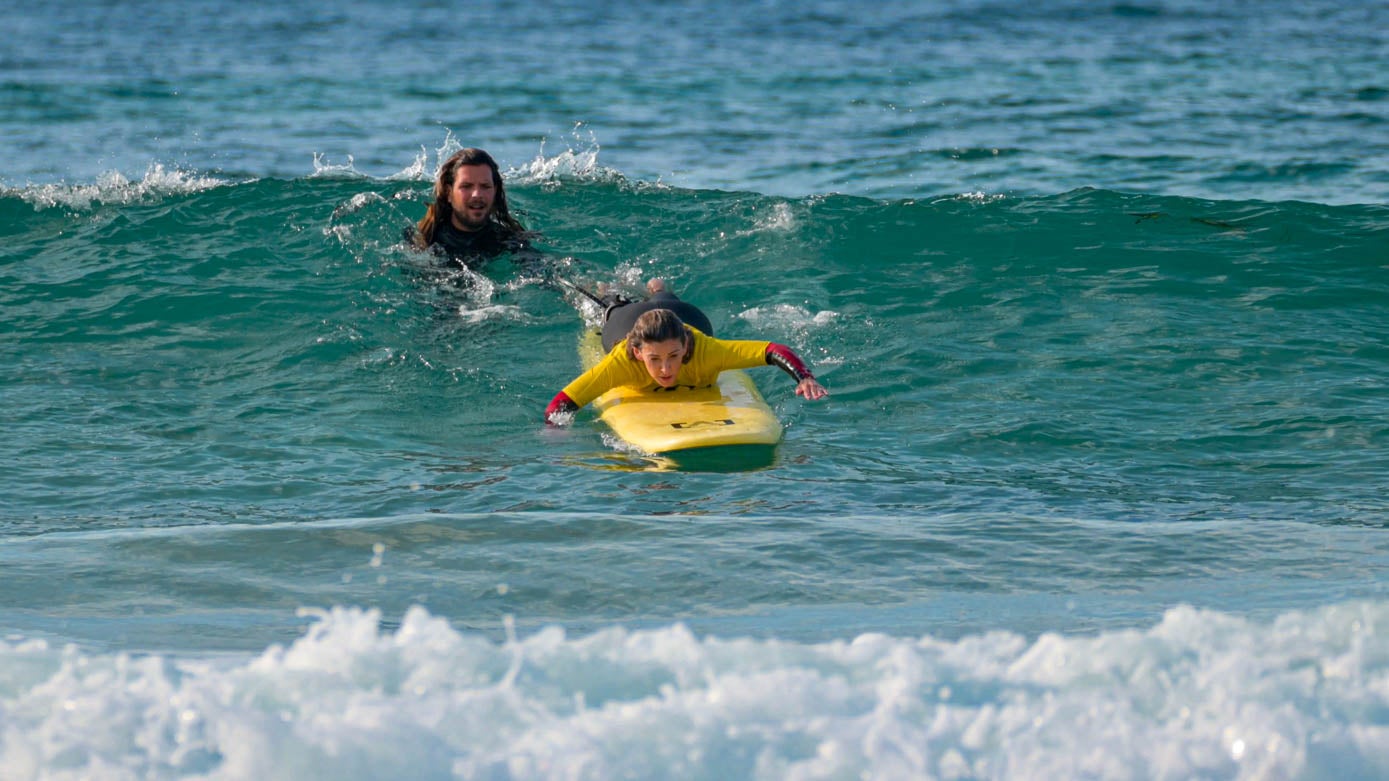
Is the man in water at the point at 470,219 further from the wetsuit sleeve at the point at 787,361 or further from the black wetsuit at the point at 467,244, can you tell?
the wetsuit sleeve at the point at 787,361

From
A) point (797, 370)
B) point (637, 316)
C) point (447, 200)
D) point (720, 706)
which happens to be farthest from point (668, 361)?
point (720, 706)

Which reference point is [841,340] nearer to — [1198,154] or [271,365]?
[271,365]

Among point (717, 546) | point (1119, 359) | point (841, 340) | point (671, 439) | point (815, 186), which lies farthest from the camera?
point (815, 186)

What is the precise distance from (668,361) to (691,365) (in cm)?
35

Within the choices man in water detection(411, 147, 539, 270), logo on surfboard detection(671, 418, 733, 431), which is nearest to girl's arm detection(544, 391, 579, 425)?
logo on surfboard detection(671, 418, 733, 431)

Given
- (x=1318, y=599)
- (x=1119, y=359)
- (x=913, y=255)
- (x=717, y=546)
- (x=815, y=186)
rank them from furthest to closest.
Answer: (x=815, y=186) → (x=913, y=255) → (x=1119, y=359) → (x=717, y=546) → (x=1318, y=599)

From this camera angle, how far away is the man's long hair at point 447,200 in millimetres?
10914

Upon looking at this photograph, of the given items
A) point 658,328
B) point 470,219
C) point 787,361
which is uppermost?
point 470,219

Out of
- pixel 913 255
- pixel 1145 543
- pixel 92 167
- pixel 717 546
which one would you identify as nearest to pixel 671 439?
pixel 717 546

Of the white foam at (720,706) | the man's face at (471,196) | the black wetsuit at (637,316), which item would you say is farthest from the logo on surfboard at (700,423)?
the white foam at (720,706)

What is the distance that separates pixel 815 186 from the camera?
1584cm

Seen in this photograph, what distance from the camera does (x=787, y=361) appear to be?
8.98 metres

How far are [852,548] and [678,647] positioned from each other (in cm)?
208

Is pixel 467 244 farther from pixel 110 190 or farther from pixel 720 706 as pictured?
pixel 720 706
